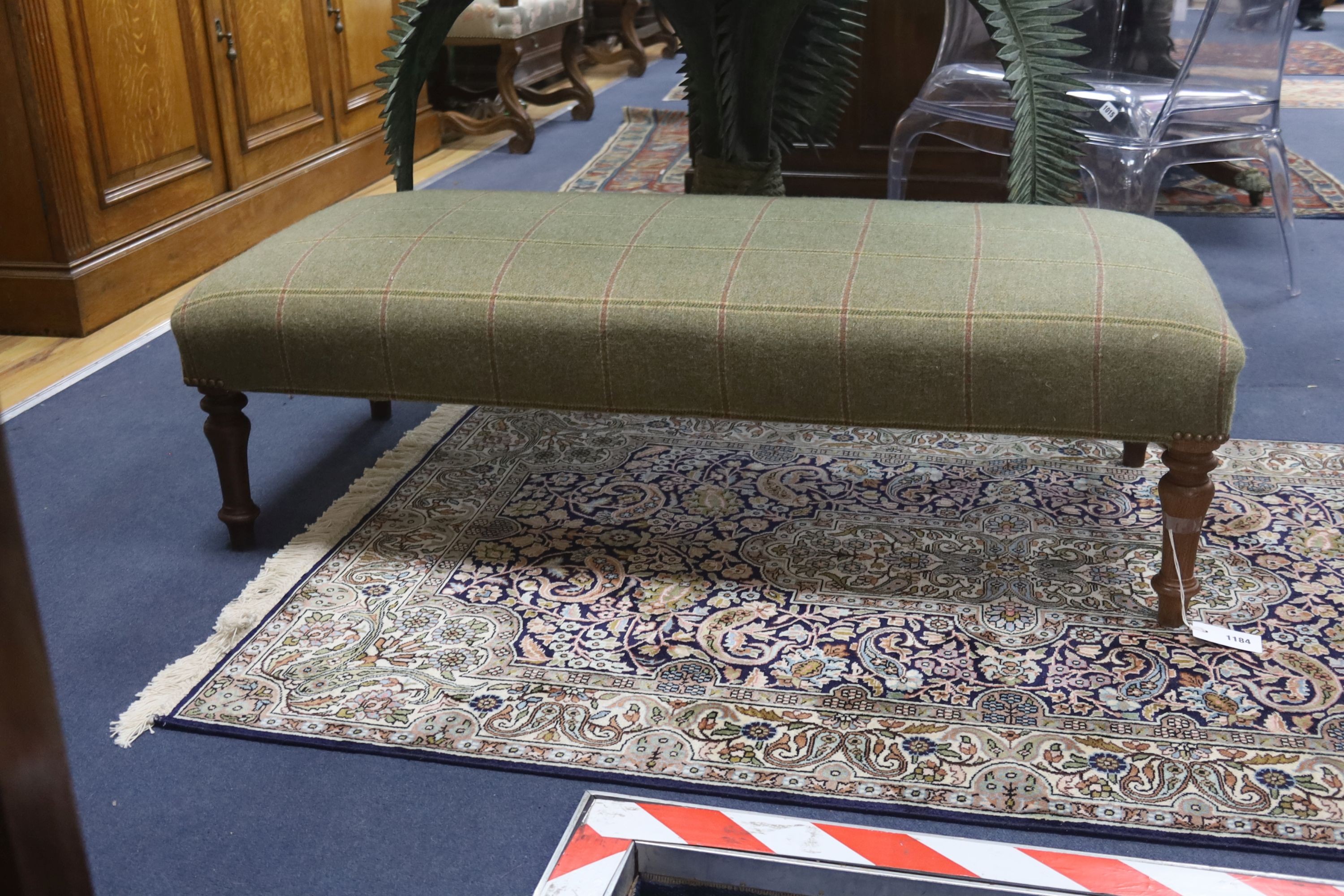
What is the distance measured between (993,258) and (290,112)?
7.64ft

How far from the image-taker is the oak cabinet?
7.48ft

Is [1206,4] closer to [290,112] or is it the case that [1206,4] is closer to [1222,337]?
[1222,337]

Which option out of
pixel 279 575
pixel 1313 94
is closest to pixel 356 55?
pixel 279 575

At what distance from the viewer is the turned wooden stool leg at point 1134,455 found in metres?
1.76

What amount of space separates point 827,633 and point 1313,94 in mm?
4222

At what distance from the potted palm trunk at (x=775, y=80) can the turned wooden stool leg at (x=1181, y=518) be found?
467 mm

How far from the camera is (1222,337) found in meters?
1.29

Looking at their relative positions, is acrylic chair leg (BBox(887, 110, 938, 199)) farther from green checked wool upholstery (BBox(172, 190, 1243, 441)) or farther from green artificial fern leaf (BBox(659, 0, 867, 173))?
green checked wool upholstery (BBox(172, 190, 1243, 441))

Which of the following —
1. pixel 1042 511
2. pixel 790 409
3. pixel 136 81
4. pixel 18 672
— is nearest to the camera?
pixel 18 672

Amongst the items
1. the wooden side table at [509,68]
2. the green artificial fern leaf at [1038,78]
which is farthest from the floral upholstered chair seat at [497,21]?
the green artificial fern leaf at [1038,78]

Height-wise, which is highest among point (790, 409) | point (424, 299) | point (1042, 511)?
point (424, 299)

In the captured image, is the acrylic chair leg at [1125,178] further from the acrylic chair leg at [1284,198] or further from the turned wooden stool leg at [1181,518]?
the turned wooden stool leg at [1181,518]

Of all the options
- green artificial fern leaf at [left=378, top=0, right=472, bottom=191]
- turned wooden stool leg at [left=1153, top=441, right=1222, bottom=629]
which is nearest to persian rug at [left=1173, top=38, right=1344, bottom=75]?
turned wooden stool leg at [left=1153, top=441, right=1222, bottom=629]

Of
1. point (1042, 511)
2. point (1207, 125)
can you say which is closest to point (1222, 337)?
point (1042, 511)
